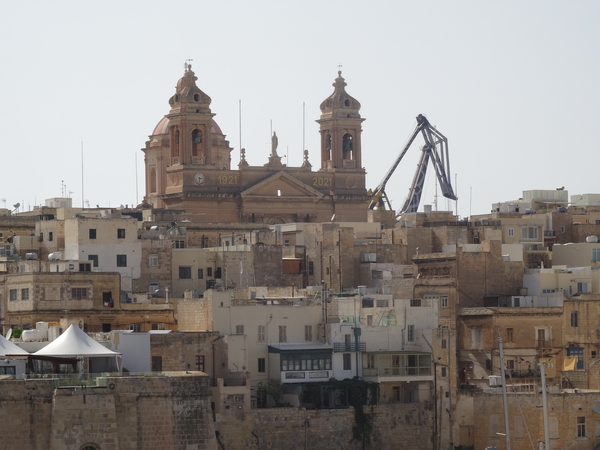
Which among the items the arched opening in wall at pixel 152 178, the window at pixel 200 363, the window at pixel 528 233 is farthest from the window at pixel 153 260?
the arched opening in wall at pixel 152 178

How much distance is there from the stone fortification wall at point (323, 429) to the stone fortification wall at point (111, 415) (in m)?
3.78

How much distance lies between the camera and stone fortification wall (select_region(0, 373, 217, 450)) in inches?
2341

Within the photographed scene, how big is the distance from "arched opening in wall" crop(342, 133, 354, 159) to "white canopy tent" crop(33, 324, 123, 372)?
5165cm

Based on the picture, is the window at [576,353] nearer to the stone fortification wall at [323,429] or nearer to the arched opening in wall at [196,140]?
the stone fortification wall at [323,429]

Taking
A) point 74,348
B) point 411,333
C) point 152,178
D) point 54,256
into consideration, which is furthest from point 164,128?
point 74,348

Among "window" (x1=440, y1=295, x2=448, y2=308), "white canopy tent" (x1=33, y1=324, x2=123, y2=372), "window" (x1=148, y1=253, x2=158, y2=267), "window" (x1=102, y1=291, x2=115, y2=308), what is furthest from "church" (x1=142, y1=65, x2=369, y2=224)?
"white canopy tent" (x1=33, y1=324, x2=123, y2=372)

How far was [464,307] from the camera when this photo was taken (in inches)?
3098

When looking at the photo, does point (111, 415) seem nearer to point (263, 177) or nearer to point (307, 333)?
point (307, 333)

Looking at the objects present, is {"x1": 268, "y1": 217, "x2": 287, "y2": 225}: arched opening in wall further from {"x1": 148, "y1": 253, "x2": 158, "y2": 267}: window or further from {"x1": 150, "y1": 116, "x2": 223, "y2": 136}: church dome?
{"x1": 148, "y1": 253, "x2": 158, "y2": 267}: window

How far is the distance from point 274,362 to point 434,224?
2635 cm

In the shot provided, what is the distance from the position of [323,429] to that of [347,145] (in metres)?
48.1

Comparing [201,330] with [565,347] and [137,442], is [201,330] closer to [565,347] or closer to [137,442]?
[137,442]

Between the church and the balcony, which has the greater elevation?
the church

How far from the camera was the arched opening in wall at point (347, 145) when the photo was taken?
373 feet
